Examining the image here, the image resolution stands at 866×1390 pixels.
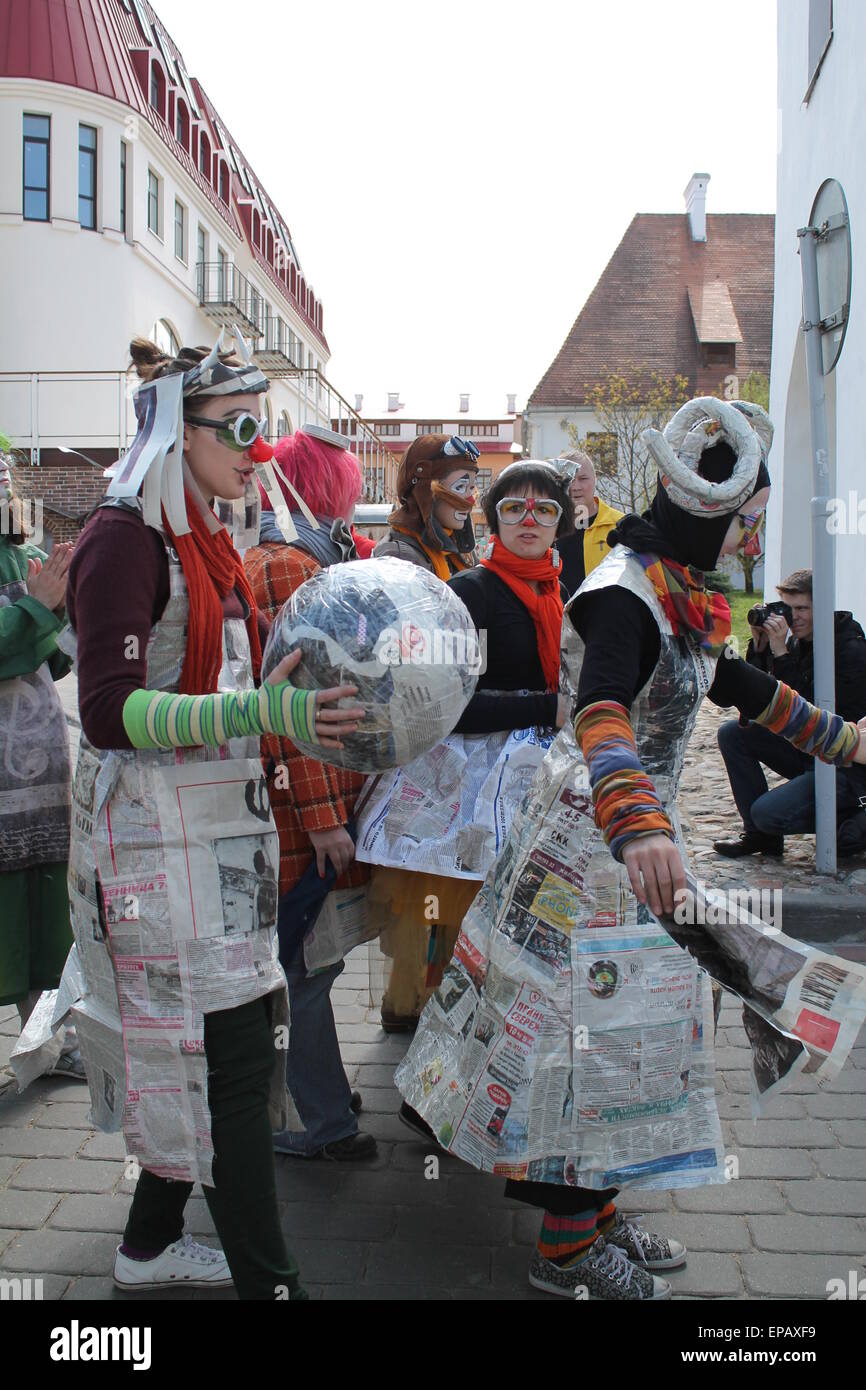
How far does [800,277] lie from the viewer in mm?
11672

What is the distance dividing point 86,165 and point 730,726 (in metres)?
21.4

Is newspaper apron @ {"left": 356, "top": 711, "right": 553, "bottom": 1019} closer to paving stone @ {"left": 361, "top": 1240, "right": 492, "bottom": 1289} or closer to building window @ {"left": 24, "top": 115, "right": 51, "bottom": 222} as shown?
paving stone @ {"left": 361, "top": 1240, "right": 492, "bottom": 1289}

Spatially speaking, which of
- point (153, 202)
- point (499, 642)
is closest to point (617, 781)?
point (499, 642)

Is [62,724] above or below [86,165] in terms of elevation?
below

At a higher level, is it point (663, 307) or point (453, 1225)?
point (663, 307)

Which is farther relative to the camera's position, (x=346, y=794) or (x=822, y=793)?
(x=822, y=793)

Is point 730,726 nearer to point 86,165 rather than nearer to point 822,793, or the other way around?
point 822,793

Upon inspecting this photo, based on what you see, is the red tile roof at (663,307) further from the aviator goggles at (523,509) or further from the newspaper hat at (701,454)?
the newspaper hat at (701,454)

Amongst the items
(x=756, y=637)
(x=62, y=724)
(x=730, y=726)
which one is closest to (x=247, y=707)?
(x=62, y=724)

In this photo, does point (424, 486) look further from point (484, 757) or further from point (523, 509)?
point (484, 757)

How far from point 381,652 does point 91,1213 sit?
1.86 meters

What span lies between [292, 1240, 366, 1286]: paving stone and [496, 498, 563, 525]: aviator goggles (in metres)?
1.96

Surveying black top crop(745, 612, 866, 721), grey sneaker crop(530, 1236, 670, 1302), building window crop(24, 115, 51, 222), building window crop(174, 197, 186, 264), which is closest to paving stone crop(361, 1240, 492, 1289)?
grey sneaker crop(530, 1236, 670, 1302)

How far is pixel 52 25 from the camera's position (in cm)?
2211
